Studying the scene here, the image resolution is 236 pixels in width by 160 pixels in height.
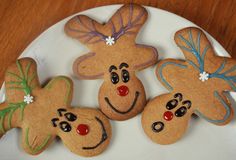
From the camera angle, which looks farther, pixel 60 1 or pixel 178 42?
pixel 60 1

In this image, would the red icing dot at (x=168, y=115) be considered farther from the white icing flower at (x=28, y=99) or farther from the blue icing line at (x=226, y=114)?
the white icing flower at (x=28, y=99)

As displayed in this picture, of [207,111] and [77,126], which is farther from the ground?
[207,111]

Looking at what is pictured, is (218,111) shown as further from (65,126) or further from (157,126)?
(65,126)

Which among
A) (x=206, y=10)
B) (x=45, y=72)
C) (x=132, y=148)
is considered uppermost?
(x=206, y=10)

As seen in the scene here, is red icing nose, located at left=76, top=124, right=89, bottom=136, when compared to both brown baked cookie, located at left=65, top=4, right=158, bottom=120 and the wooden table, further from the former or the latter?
the wooden table

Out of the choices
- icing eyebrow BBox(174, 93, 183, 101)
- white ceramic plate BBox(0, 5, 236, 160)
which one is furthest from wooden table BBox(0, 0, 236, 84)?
icing eyebrow BBox(174, 93, 183, 101)

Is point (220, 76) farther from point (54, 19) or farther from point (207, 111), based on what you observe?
point (54, 19)

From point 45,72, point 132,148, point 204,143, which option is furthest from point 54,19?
point 204,143
